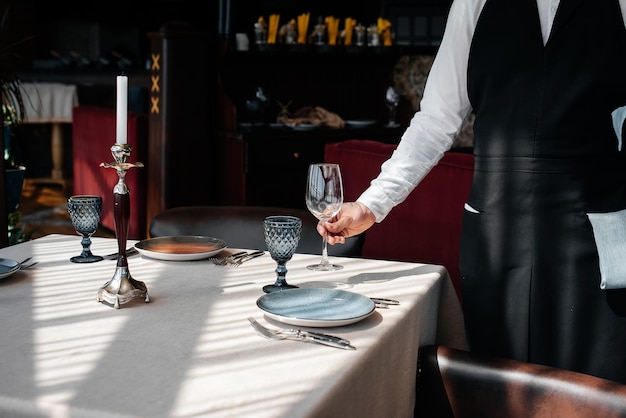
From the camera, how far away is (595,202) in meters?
1.66

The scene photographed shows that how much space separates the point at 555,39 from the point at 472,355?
0.68m

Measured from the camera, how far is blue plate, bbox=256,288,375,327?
4.33ft

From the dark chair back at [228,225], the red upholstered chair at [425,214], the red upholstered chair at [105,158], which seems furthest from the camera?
the red upholstered chair at [105,158]

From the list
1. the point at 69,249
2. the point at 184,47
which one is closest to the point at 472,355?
the point at 69,249

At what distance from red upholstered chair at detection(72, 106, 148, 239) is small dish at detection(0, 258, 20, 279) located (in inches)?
129

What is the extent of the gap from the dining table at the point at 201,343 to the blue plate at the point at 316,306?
0.8 inches

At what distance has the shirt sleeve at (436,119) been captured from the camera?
5.98ft

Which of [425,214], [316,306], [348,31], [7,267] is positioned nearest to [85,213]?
[7,267]

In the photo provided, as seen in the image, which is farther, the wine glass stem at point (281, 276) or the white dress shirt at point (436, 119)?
the white dress shirt at point (436, 119)

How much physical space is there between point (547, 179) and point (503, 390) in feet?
1.59

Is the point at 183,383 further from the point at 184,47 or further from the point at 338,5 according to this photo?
the point at 338,5

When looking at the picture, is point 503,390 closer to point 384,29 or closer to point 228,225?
point 228,225

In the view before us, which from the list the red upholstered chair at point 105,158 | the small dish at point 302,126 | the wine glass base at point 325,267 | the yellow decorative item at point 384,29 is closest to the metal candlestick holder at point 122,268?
the wine glass base at point 325,267

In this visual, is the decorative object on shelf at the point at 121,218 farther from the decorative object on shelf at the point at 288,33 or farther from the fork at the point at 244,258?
the decorative object on shelf at the point at 288,33
